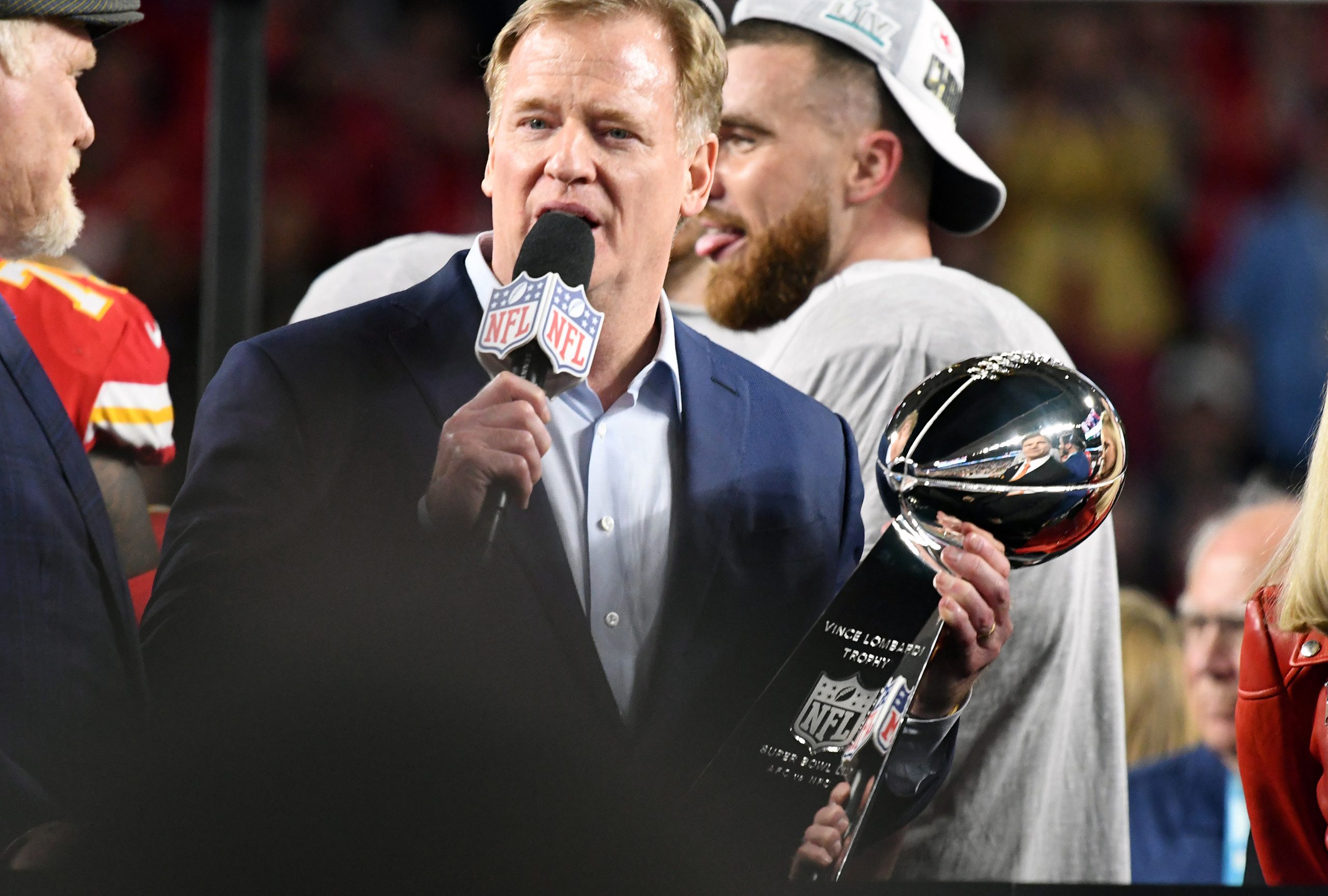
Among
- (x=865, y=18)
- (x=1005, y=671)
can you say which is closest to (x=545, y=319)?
(x=865, y=18)

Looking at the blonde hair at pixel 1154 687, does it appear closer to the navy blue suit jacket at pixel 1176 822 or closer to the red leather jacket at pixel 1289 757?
the navy blue suit jacket at pixel 1176 822

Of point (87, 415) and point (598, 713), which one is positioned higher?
point (87, 415)

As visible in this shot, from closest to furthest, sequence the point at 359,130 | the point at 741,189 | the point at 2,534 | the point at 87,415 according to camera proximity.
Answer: the point at 2,534
the point at 87,415
the point at 741,189
the point at 359,130

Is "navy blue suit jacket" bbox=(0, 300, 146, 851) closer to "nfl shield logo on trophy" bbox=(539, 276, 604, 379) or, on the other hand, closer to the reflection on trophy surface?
"nfl shield logo on trophy" bbox=(539, 276, 604, 379)

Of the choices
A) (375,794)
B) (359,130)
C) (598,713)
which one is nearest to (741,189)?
(359,130)

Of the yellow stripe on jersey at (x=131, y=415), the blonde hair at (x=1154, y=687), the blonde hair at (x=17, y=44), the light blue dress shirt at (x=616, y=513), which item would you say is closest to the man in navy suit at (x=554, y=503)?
the light blue dress shirt at (x=616, y=513)

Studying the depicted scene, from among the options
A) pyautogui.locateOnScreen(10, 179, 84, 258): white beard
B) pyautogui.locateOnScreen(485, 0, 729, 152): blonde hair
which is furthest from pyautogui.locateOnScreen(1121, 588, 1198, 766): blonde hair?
pyautogui.locateOnScreen(10, 179, 84, 258): white beard

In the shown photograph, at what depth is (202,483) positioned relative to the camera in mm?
1260

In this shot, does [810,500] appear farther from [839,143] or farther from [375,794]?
[375,794]

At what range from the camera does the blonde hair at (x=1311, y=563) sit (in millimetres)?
1353

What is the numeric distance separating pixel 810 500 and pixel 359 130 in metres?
0.70

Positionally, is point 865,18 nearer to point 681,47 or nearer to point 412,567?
point 681,47

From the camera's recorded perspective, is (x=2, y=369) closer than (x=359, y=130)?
Yes

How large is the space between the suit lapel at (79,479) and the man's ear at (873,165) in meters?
0.82
